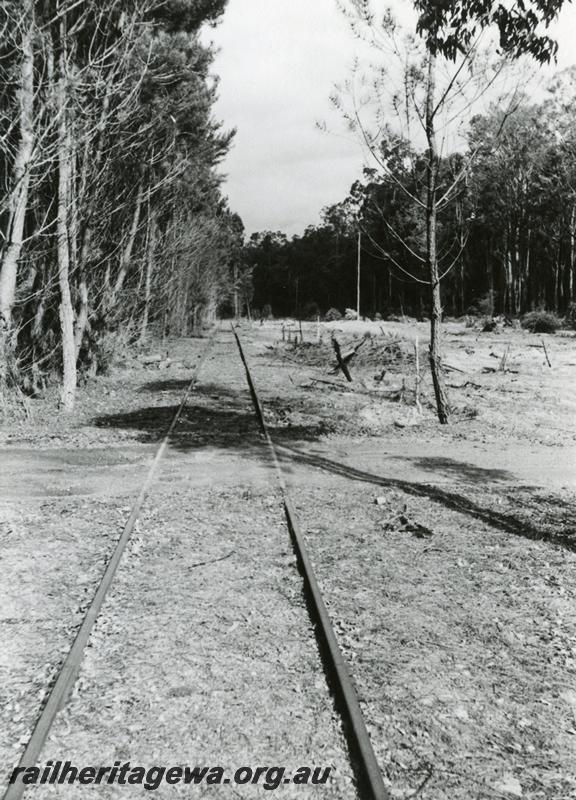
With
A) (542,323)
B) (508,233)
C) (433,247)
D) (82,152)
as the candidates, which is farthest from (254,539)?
(508,233)

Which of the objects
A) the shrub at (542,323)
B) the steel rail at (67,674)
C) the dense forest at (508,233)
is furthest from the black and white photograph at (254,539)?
the shrub at (542,323)

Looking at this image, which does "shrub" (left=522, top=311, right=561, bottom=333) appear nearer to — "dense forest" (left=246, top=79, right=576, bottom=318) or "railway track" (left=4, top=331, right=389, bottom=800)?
"dense forest" (left=246, top=79, right=576, bottom=318)

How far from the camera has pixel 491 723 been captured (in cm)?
382

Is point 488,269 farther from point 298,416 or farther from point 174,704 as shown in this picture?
point 174,704

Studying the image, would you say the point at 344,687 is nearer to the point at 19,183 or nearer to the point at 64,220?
the point at 19,183

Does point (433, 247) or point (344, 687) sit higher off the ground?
point (433, 247)

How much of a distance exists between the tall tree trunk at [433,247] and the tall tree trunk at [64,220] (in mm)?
6617

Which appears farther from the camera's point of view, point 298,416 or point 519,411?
point 519,411

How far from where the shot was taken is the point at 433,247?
523 inches

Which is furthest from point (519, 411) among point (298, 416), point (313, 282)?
point (313, 282)

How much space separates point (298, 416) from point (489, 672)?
34.3 feet

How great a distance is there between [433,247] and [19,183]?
764 centimetres

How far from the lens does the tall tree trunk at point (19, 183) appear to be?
12.5 meters

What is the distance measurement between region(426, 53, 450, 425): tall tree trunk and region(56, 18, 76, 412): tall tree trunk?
6617 mm
